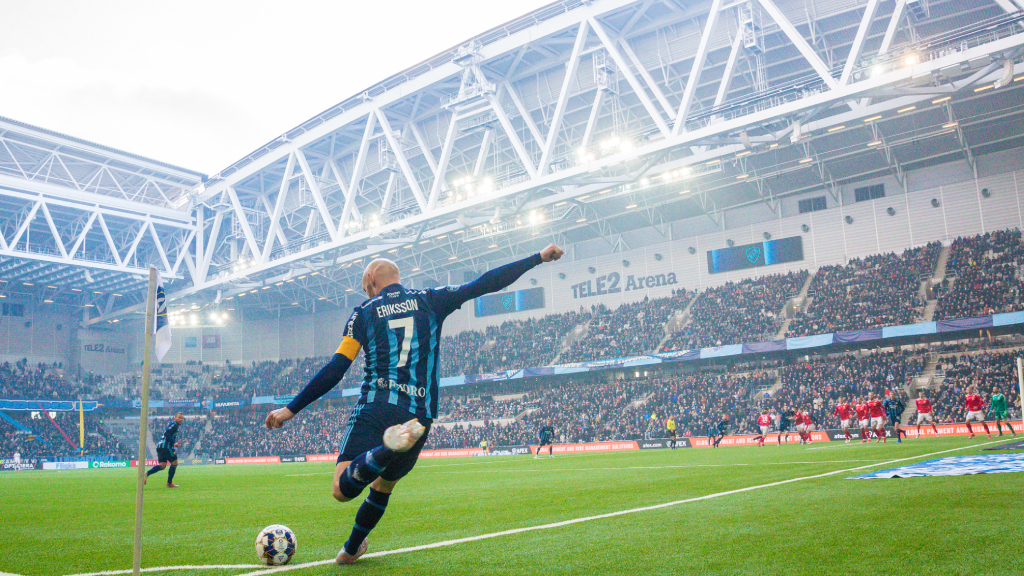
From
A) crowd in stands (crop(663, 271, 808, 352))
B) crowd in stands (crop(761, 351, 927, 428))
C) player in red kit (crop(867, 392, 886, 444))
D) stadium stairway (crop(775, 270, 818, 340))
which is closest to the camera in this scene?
player in red kit (crop(867, 392, 886, 444))

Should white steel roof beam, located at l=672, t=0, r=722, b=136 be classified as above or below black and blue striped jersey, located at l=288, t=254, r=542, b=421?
above

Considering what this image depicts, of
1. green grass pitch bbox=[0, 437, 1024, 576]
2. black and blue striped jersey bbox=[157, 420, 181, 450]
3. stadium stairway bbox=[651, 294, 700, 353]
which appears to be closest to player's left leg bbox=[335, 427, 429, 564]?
green grass pitch bbox=[0, 437, 1024, 576]

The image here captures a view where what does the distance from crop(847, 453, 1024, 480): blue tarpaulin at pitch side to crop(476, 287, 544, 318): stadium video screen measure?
42.0m

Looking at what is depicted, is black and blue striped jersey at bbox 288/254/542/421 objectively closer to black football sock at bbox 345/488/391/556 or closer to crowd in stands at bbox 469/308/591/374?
black football sock at bbox 345/488/391/556

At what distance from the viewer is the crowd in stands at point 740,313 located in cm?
4041

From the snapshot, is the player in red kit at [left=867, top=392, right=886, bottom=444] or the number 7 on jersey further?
the player in red kit at [left=867, top=392, right=886, bottom=444]

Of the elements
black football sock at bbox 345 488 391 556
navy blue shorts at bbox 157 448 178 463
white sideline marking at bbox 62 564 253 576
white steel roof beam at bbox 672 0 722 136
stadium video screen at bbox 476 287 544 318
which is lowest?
navy blue shorts at bbox 157 448 178 463

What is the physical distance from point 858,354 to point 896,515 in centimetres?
3600

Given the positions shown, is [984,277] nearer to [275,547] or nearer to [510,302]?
[510,302]

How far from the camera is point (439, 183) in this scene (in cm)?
3312

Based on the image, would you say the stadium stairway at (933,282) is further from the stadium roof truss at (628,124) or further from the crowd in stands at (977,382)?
the stadium roof truss at (628,124)

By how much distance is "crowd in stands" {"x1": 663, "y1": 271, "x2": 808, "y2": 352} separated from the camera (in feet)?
133

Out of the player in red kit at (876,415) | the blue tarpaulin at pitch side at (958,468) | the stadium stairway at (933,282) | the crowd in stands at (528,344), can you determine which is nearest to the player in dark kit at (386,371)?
the blue tarpaulin at pitch side at (958,468)

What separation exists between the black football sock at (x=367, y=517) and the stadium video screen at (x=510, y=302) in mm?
48627
